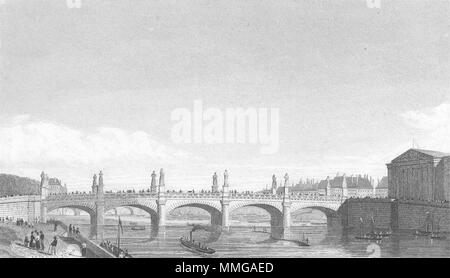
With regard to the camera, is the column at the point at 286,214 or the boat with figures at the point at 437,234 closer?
the boat with figures at the point at 437,234

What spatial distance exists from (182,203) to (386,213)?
1855cm

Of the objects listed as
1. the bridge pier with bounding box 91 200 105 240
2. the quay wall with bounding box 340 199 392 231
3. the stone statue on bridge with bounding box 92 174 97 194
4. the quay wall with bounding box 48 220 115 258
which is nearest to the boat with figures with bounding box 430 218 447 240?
the quay wall with bounding box 340 199 392 231

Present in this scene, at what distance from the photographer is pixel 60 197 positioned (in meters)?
43.1

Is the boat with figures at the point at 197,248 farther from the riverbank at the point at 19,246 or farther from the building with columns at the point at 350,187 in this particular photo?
the building with columns at the point at 350,187

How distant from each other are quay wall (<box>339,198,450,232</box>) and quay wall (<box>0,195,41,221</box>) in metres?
26.0

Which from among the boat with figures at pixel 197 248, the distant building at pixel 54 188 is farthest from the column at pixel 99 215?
the boat with figures at pixel 197 248

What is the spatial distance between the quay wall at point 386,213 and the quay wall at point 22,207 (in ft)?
85.2

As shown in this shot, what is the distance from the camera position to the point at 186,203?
47.3 metres

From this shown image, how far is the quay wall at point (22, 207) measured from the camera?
38188 millimetres

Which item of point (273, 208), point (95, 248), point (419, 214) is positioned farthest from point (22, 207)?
point (419, 214)

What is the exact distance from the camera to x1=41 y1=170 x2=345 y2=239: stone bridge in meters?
42.9

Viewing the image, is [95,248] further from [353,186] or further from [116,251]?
[353,186]

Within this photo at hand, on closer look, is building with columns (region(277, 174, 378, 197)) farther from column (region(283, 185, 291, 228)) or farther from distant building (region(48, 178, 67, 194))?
distant building (region(48, 178, 67, 194))
